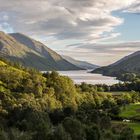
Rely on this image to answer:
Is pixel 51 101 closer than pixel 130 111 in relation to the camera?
No

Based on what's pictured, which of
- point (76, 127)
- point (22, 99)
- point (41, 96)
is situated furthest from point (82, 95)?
point (76, 127)

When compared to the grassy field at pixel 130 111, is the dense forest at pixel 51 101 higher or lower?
higher

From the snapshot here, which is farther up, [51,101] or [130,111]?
[51,101]

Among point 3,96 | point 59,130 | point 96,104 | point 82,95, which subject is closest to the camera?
point 59,130

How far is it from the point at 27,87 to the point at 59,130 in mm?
95599

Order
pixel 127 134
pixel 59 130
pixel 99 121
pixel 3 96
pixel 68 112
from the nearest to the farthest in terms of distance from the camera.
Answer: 1. pixel 59 130
2. pixel 127 134
3. pixel 99 121
4. pixel 68 112
5. pixel 3 96

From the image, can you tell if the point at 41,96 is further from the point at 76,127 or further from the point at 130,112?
the point at 76,127

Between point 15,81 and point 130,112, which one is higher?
point 15,81

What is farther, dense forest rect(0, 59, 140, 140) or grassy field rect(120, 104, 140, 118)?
grassy field rect(120, 104, 140, 118)

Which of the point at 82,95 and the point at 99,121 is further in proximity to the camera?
the point at 82,95

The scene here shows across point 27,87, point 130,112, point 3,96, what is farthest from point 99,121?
point 27,87

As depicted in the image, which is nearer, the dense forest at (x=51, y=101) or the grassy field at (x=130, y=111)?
the dense forest at (x=51, y=101)

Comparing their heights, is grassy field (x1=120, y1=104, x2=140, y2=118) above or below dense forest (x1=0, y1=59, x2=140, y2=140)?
below

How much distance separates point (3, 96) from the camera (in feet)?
462
